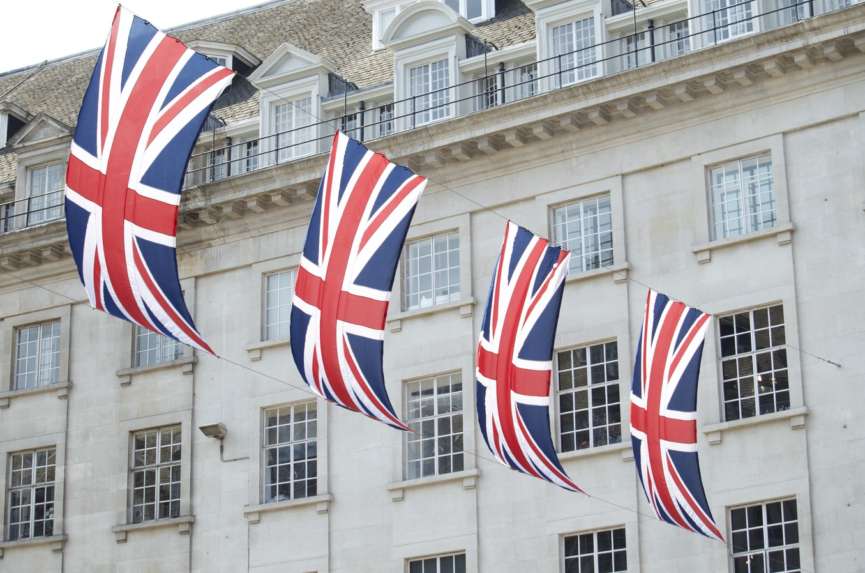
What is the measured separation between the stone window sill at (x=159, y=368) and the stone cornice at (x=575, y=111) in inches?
102

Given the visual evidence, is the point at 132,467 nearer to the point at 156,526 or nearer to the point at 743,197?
the point at 156,526

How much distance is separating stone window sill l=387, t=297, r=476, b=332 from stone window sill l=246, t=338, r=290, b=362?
2.51 m

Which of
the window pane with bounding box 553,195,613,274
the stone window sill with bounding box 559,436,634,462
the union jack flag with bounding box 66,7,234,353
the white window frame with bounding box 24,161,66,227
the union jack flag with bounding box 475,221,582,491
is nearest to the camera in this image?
the union jack flag with bounding box 66,7,234,353

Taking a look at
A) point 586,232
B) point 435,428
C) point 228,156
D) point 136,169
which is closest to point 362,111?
point 228,156

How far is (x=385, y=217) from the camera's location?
29469mm

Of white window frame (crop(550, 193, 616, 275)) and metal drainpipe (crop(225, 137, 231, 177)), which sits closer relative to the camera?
white window frame (crop(550, 193, 616, 275))

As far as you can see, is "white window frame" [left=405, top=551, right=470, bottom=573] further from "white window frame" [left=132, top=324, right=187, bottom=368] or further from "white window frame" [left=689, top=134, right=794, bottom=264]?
"white window frame" [left=132, top=324, right=187, bottom=368]

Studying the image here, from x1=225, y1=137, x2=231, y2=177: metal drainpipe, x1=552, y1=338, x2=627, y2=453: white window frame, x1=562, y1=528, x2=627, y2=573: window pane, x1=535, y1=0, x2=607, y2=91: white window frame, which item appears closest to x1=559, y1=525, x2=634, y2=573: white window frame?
x1=562, y1=528, x2=627, y2=573: window pane

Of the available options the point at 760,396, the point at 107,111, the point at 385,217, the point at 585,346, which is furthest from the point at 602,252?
the point at 107,111

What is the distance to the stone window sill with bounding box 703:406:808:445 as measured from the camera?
35.7m

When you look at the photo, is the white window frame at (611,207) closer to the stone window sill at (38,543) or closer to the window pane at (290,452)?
the window pane at (290,452)

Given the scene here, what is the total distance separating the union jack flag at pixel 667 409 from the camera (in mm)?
32469

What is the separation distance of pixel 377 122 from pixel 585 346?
24.3 ft

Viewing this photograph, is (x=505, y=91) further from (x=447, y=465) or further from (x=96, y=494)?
(x=96, y=494)
